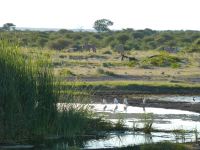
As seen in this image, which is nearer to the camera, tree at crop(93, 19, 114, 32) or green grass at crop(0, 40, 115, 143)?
green grass at crop(0, 40, 115, 143)

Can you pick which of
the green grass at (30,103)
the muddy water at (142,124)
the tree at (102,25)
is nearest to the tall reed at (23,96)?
the green grass at (30,103)

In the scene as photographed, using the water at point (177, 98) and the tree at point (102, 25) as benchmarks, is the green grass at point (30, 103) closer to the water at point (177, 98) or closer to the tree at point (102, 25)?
the water at point (177, 98)

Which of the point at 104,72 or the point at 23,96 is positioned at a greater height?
the point at 23,96

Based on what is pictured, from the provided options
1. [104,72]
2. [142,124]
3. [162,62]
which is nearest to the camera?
[142,124]

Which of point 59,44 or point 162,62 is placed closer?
point 162,62

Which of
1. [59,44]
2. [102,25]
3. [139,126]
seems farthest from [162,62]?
[102,25]

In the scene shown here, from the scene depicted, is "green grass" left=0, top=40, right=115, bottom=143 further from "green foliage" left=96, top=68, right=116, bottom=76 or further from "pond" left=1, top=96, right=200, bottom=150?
"green foliage" left=96, top=68, right=116, bottom=76

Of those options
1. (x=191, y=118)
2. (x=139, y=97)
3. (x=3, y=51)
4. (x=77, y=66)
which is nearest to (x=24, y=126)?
(x=3, y=51)

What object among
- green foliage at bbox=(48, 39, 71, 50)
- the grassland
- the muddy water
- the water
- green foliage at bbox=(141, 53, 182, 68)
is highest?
green foliage at bbox=(48, 39, 71, 50)

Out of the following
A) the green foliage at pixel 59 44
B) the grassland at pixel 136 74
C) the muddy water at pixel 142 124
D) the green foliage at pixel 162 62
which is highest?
the green foliage at pixel 59 44

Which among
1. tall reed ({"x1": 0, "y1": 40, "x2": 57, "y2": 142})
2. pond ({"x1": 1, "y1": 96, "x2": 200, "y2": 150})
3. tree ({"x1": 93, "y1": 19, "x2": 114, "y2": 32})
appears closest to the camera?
tall reed ({"x1": 0, "y1": 40, "x2": 57, "y2": 142})

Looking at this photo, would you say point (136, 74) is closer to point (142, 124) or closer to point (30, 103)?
point (142, 124)

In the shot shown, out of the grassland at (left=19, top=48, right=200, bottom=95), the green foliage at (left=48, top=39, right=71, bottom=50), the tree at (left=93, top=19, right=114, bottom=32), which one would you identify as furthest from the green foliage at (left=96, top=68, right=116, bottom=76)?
the tree at (left=93, top=19, right=114, bottom=32)

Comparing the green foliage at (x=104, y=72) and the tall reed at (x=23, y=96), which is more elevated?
the tall reed at (x=23, y=96)
